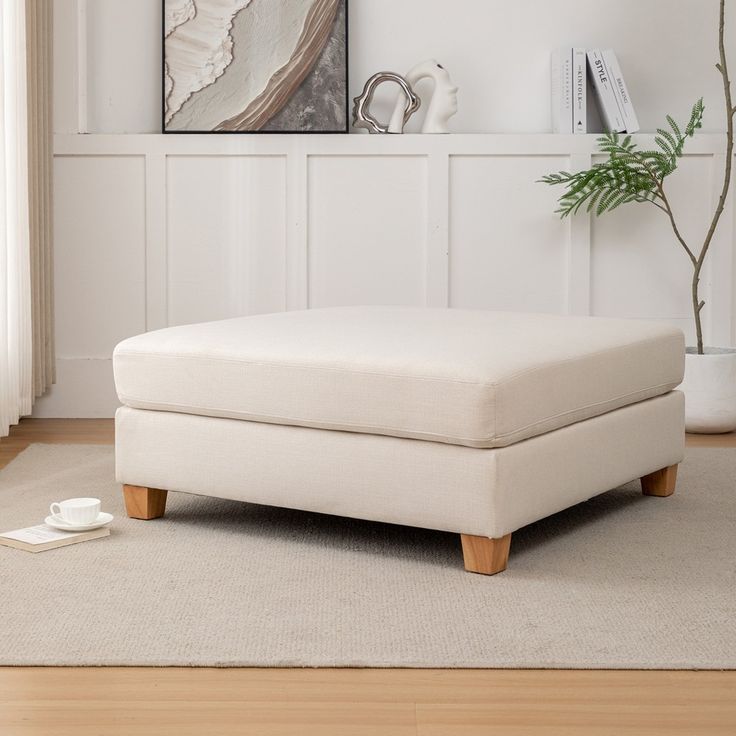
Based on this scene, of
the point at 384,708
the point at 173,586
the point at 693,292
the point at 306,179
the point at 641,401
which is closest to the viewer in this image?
the point at 384,708

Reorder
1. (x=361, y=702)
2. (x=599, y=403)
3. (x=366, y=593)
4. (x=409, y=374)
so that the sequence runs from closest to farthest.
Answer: (x=361, y=702) → (x=366, y=593) → (x=409, y=374) → (x=599, y=403)

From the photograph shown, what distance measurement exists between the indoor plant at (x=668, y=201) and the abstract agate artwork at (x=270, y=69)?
0.89m

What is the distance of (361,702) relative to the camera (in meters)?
1.58

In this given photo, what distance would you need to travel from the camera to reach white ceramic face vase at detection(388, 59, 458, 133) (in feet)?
13.7

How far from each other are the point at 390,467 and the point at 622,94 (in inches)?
97.0

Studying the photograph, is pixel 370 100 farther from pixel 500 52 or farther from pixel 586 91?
pixel 586 91

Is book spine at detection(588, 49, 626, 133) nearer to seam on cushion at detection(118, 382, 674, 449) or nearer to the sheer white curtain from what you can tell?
seam on cushion at detection(118, 382, 674, 449)

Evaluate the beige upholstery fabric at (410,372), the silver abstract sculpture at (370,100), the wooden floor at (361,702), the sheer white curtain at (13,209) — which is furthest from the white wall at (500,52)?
the wooden floor at (361,702)

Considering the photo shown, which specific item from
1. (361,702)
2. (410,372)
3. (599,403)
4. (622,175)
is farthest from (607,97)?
(361,702)

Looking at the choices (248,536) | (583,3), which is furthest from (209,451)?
(583,3)

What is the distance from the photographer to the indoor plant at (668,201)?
386cm

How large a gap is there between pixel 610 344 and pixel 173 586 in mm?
1074

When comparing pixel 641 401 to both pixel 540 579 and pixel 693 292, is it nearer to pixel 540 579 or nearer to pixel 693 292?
pixel 540 579

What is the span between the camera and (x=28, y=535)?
241cm
